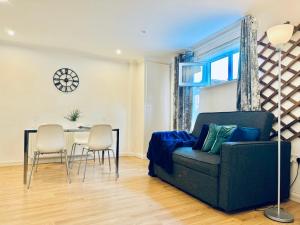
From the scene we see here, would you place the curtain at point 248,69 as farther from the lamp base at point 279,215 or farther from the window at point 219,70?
the lamp base at point 279,215

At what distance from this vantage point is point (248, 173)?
1.99 m

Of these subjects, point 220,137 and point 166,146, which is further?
point 166,146

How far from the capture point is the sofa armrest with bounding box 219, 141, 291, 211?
75.2 inches

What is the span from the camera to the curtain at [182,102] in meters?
3.98

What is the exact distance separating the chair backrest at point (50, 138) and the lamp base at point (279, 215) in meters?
2.42

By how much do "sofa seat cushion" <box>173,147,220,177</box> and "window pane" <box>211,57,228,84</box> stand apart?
1311 mm

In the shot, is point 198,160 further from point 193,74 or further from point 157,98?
point 157,98

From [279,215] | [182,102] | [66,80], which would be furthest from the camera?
[66,80]

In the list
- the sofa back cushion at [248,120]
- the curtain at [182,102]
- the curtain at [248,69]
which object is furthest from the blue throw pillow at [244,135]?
the curtain at [182,102]

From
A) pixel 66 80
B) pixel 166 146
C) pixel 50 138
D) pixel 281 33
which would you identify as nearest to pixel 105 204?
pixel 166 146

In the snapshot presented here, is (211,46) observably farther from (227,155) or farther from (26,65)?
(26,65)

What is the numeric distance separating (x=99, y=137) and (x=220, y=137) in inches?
61.9

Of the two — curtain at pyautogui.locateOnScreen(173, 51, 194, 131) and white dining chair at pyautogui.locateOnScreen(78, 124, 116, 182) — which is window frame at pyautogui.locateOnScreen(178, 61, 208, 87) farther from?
white dining chair at pyautogui.locateOnScreen(78, 124, 116, 182)

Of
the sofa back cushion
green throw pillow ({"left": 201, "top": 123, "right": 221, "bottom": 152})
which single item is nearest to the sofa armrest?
the sofa back cushion
